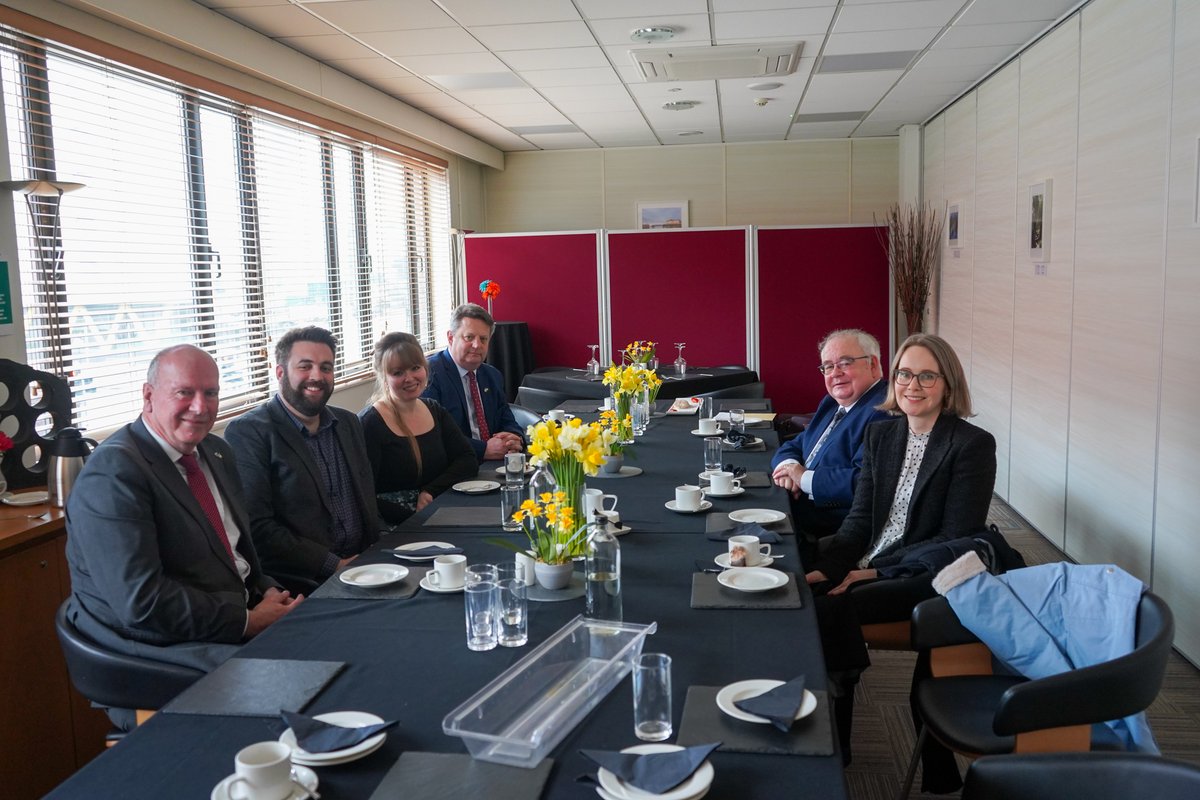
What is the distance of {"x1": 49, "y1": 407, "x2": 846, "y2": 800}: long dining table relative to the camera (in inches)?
58.4

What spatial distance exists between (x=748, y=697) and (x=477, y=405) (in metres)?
3.29

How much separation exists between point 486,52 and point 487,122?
2.81 metres

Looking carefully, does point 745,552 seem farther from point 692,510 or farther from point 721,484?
point 721,484

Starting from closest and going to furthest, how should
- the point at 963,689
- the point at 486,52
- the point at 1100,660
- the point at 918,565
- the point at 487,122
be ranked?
the point at 1100,660
the point at 963,689
the point at 918,565
the point at 486,52
the point at 487,122

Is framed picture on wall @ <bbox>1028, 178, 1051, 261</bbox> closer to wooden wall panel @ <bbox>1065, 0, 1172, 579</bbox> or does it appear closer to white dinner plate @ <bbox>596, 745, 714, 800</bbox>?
wooden wall panel @ <bbox>1065, 0, 1172, 579</bbox>

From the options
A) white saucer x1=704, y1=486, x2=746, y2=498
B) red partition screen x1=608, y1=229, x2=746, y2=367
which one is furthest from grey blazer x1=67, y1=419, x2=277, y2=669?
red partition screen x1=608, y1=229, x2=746, y2=367

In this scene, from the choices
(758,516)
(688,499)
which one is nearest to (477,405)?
(688,499)

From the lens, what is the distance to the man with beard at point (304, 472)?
305 cm

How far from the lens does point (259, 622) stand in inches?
99.0

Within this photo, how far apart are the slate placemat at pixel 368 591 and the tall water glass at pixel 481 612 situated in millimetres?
384

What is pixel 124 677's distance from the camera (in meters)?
2.24

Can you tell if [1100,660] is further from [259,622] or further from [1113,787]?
[259,622]

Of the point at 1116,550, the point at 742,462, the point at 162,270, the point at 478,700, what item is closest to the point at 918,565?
the point at 742,462

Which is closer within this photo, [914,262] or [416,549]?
[416,549]
